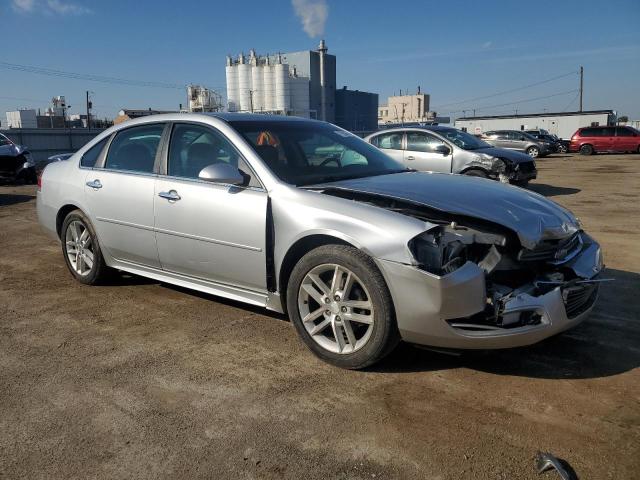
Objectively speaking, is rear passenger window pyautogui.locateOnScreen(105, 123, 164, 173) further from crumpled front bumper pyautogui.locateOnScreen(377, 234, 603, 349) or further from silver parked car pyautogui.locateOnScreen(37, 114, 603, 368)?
crumpled front bumper pyautogui.locateOnScreen(377, 234, 603, 349)

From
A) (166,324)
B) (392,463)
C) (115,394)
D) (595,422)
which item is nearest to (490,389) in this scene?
(595,422)

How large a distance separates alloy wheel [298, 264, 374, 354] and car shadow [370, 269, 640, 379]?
0.90 ft

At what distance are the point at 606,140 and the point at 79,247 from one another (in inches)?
1239

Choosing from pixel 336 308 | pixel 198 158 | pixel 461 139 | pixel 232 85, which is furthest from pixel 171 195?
pixel 232 85

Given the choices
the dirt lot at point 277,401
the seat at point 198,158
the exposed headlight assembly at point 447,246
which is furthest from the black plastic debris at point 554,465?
the seat at point 198,158

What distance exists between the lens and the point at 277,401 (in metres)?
2.94

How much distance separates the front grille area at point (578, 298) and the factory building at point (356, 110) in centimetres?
6672

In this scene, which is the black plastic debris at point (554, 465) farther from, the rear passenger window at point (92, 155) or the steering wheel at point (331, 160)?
the rear passenger window at point (92, 155)

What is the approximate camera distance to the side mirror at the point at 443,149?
1064 centimetres

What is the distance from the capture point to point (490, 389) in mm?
3023

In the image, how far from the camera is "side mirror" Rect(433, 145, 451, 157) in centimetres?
1064

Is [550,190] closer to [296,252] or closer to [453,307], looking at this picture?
[296,252]

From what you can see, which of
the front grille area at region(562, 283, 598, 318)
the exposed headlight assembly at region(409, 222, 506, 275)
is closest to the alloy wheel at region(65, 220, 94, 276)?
the exposed headlight assembly at region(409, 222, 506, 275)

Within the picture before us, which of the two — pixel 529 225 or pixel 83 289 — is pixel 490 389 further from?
pixel 83 289
